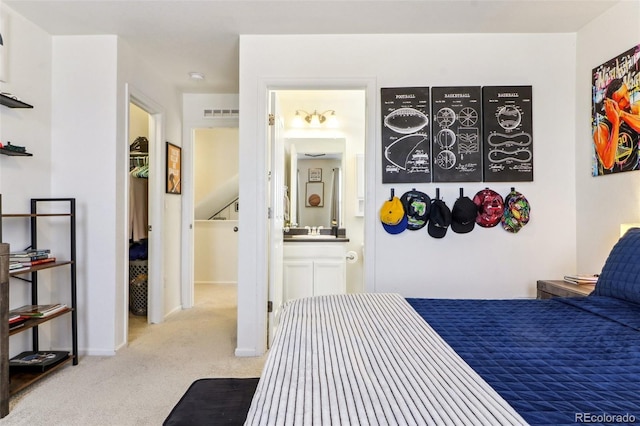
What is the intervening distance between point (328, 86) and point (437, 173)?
105 centimetres

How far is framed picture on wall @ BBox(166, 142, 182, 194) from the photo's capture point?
3.62 metres

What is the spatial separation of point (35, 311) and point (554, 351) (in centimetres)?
276

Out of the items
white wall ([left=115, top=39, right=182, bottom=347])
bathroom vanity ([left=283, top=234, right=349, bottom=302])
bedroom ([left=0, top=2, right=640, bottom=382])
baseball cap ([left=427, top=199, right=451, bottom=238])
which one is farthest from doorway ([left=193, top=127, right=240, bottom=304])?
baseball cap ([left=427, top=199, right=451, bottom=238])

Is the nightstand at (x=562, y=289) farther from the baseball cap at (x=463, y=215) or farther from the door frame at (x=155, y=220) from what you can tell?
the door frame at (x=155, y=220)

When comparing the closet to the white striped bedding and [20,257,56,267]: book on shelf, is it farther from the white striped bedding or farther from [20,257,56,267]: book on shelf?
the white striped bedding

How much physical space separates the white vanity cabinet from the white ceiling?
191 centimetres

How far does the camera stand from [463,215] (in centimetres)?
252

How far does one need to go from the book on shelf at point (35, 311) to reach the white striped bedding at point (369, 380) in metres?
1.89

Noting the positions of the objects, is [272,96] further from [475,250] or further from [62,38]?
[475,250]

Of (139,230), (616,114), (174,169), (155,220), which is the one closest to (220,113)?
(174,169)

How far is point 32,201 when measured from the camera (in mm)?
2461

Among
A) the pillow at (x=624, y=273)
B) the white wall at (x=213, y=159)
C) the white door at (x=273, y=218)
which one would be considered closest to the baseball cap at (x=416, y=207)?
the white door at (x=273, y=218)

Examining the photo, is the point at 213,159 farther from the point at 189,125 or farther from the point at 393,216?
the point at 393,216

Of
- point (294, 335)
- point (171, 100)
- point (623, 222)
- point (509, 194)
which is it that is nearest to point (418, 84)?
point (509, 194)
